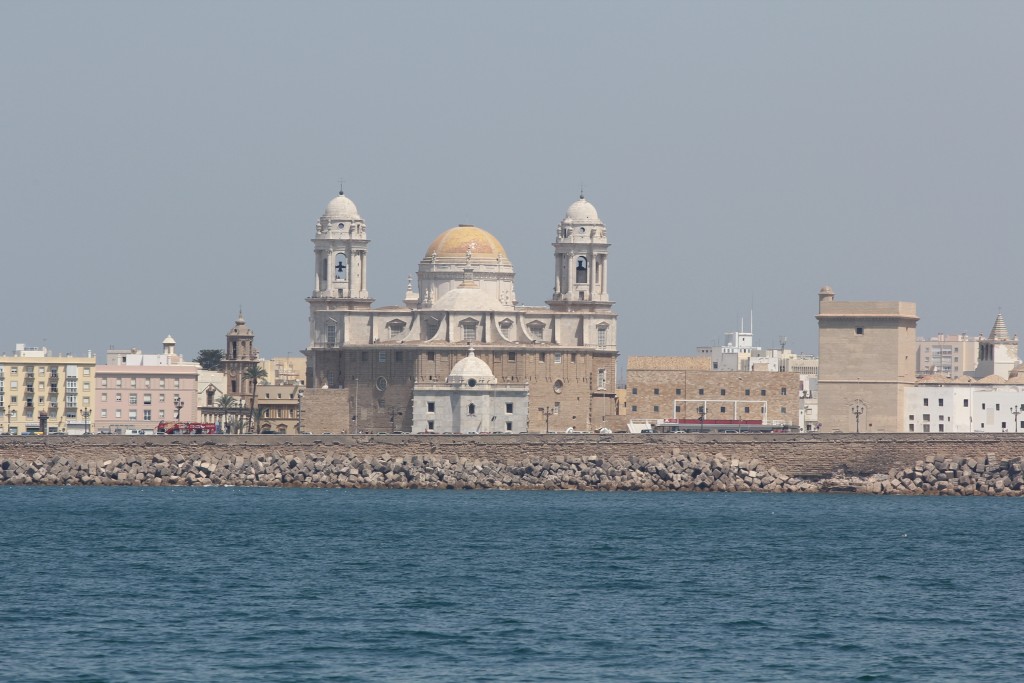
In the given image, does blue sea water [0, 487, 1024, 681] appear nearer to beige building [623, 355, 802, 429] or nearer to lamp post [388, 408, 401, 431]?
lamp post [388, 408, 401, 431]

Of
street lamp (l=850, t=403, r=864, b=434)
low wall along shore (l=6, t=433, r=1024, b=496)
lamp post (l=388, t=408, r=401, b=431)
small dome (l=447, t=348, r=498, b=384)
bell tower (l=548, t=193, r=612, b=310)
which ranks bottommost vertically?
low wall along shore (l=6, t=433, r=1024, b=496)

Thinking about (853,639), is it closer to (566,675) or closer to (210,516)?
(566,675)

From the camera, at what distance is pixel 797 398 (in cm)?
11506

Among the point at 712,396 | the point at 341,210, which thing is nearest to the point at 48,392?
the point at 341,210

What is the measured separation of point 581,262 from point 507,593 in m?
64.4

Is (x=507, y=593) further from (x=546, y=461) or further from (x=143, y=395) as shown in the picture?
(x=143, y=395)

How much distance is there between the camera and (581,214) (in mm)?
112875

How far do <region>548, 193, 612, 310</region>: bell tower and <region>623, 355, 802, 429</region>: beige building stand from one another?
751 cm

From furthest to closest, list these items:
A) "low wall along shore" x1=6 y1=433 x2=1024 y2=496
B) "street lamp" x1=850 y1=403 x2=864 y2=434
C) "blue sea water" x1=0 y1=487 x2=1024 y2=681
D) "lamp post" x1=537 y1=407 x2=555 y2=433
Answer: "street lamp" x1=850 y1=403 x2=864 y2=434
"lamp post" x1=537 y1=407 x2=555 y2=433
"low wall along shore" x1=6 y1=433 x2=1024 y2=496
"blue sea water" x1=0 y1=487 x2=1024 y2=681

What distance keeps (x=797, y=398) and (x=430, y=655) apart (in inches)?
3020

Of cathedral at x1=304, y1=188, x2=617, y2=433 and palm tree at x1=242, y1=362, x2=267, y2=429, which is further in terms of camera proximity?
palm tree at x1=242, y1=362, x2=267, y2=429

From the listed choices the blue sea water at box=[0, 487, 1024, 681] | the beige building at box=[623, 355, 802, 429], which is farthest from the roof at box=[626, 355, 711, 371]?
the blue sea water at box=[0, 487, 1024, 681]

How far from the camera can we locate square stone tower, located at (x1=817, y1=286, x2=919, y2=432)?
106625mm

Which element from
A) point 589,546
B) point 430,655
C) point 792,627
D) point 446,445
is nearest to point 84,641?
point 430,655
